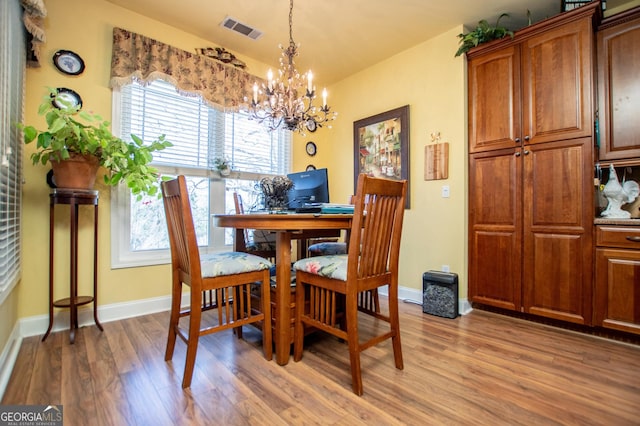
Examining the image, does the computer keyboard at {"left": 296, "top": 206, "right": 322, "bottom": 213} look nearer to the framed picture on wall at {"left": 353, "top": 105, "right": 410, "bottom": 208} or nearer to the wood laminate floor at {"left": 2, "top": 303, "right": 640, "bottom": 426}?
the wood laminate floor at {"left": 2, "top": 303, "right": 640, "bottom": 426}

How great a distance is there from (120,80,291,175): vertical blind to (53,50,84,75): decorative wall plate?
0.98ft

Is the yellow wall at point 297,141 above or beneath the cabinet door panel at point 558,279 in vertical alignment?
above

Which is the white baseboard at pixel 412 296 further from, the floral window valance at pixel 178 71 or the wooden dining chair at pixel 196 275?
the floral window valance at pixel 178 71

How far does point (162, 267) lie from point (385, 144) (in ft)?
8.40

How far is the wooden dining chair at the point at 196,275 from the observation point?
57.7 inches

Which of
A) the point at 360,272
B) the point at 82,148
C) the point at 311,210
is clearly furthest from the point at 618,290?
the point at 82,148

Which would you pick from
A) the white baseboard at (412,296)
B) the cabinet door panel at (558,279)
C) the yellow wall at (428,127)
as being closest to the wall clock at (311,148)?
the yellow wall at (428,127)

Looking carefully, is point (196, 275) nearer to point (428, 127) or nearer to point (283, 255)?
point (283, 255)

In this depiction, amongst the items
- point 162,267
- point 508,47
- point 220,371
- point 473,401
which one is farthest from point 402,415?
point 508,47

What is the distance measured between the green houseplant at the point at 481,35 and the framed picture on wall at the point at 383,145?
709mm

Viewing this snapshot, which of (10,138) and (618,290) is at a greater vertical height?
→ (10,138)

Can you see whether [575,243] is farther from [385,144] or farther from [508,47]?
[385,144]

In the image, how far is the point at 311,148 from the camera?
382 cm

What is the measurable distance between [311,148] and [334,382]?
9.45 ft
